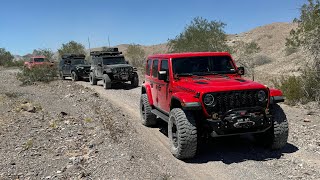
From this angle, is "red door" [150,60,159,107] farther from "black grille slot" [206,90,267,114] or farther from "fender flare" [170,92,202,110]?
"black grille slot" [206,90,267,114]

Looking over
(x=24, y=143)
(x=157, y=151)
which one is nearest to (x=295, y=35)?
(x=157, y=151)

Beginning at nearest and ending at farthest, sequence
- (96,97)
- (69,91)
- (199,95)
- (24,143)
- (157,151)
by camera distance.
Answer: (199,95) < (157,151) < (24,143) < (96,97) < (69,91)

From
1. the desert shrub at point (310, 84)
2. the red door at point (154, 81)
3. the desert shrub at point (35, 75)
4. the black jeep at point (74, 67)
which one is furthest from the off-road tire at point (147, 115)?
the desert shrub at point (35, 75)

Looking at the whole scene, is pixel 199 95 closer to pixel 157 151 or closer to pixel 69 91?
pixel 157 151

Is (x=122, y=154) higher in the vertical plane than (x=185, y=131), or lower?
lower

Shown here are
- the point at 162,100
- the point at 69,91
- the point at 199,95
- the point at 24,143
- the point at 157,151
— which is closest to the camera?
the point at 199,95

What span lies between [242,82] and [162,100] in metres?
1.89

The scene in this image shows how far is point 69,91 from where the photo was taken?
18.3m

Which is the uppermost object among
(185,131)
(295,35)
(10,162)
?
(295,35)

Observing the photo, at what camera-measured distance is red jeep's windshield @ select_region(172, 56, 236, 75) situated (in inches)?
291

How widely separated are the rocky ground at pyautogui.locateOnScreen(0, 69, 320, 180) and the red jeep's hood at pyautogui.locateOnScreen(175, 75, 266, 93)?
1259 mm

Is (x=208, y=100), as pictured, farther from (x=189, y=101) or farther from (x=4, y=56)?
(x=4, y=56)

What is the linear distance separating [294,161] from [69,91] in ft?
45.6

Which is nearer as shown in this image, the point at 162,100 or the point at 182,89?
the point at 182,89
